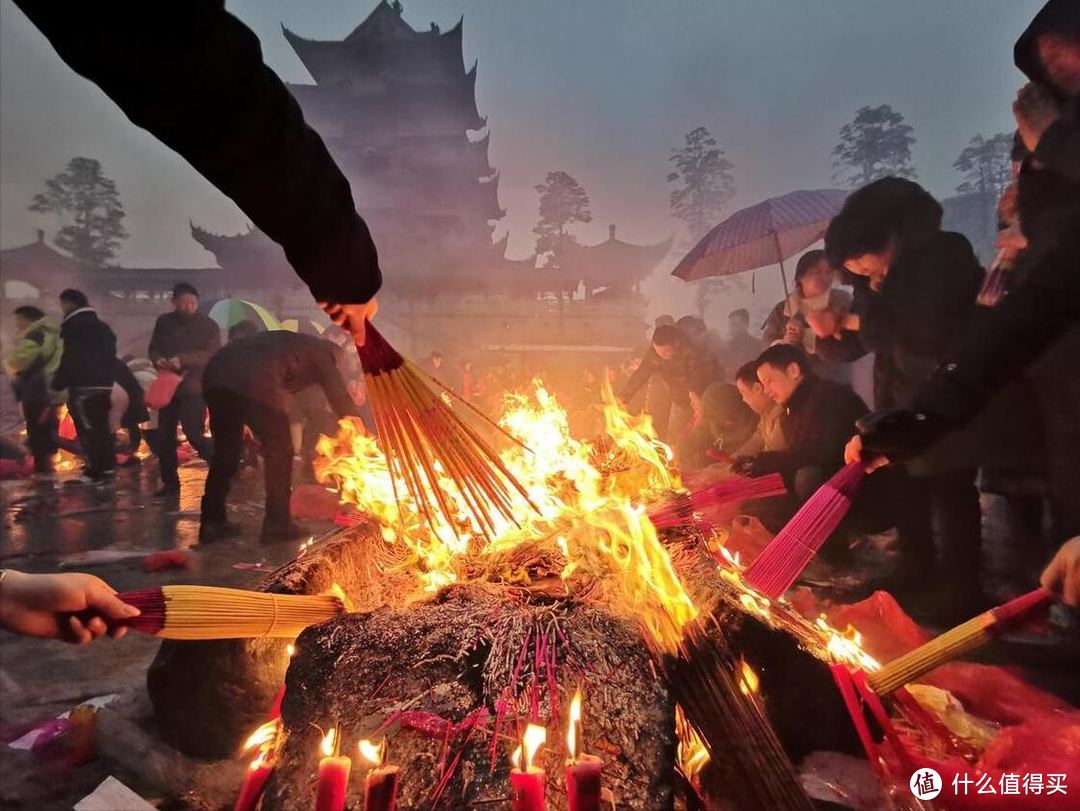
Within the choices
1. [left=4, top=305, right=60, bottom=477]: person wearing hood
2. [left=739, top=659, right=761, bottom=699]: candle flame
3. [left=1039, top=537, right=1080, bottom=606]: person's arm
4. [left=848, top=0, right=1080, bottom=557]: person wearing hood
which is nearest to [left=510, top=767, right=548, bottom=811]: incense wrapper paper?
[left=739, top=659, right=761, bottom=699]: candle flame

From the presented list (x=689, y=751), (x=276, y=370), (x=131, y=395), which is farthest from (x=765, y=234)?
(x=131, y=395)

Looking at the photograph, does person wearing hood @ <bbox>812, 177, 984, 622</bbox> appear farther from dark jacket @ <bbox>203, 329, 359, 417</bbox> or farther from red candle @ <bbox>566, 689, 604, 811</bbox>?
dark jacket @ <bbox>203, 329, 359, 417</bbox>

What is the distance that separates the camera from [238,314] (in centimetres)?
650

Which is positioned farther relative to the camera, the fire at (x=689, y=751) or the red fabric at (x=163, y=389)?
the red fabric at (x=163, y=389)

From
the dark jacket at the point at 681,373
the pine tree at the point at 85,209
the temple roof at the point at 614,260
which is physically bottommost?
the dark jacket at the point at 681,373

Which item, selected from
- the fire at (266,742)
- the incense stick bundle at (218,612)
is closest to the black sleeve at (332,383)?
the incense stick bundle at (218,612)

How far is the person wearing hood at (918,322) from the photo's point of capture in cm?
368

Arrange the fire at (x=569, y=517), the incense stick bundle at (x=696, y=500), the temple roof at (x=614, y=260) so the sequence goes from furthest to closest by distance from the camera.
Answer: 1. the temple roof at (x=614, y=260)
2. the incense stick bundle at (x=696, y=500)
3. the fire at (x=569, y=517)

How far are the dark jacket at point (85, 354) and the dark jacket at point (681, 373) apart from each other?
18.5 ft

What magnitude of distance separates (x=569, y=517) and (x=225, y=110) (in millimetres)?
1753

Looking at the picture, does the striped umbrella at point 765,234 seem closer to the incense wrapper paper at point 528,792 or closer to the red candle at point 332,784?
the incense wrapper paper at point 528,792

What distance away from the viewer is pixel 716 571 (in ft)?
7.14

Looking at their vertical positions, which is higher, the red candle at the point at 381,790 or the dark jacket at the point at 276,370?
the dark jacket at the point at 276,370

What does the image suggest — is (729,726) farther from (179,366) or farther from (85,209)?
(85,209)
